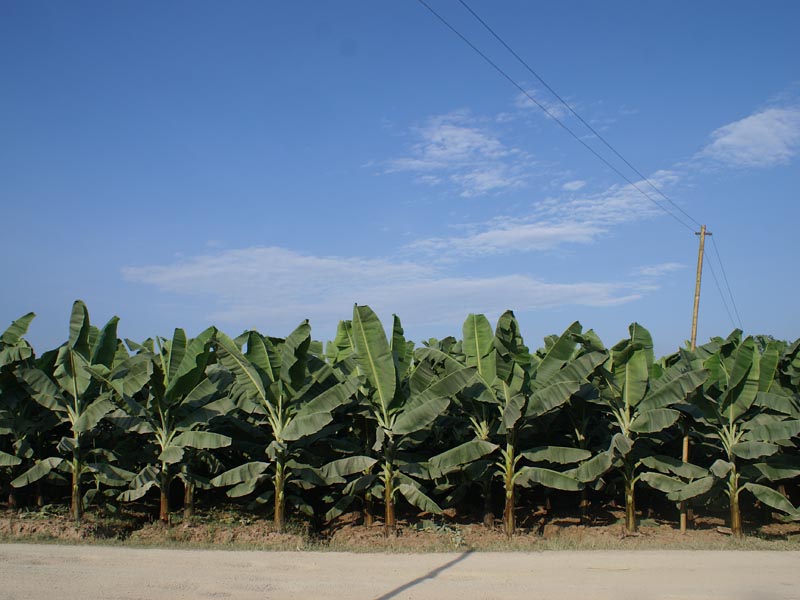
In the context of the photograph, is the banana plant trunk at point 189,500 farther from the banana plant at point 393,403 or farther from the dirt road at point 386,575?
the banana plant at point 393,403

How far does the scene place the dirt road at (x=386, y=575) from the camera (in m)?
7.94

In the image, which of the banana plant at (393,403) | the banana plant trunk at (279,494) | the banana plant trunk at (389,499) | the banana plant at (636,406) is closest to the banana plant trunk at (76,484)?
the banana plant trunk at (279,494)

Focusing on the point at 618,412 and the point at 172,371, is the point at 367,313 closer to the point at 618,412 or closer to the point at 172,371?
the point at 172,371

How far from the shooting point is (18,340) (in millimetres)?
12984

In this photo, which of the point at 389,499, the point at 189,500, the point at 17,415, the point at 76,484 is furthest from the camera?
the point at 17,415

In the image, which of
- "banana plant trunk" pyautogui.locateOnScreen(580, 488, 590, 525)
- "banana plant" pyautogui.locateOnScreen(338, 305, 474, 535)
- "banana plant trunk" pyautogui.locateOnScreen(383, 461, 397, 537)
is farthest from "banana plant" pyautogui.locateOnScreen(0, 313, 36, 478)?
"banana plant trunk" pyautogui.locateOnScreen(580, 488, 590, 525)

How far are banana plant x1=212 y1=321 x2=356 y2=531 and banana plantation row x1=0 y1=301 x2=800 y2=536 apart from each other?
35 millimetres

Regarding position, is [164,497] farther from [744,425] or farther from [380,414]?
[744,425]

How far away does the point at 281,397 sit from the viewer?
1202 cm

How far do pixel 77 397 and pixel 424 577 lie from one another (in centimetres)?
766

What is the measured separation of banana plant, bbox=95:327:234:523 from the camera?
11.5 metres

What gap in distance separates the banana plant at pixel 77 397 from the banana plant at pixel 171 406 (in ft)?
1.33

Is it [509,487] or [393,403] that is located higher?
[393,403]

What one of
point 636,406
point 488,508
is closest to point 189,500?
point 488,508
